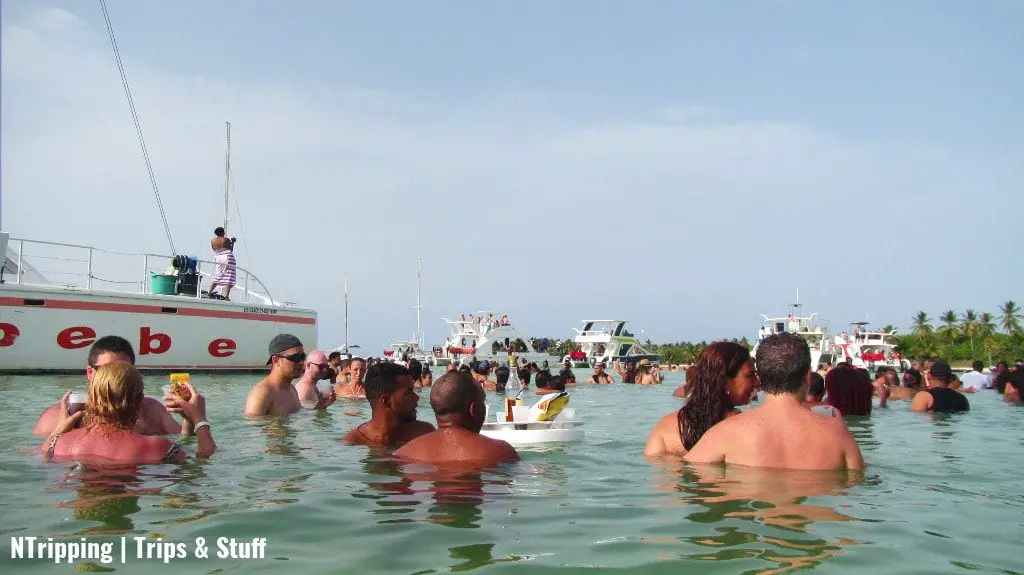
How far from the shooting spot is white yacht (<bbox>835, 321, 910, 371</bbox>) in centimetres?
5572

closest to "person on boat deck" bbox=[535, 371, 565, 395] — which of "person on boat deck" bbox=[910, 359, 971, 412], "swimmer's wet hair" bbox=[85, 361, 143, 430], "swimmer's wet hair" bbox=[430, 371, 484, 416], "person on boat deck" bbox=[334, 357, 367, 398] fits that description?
"person on boat deck" bbox=[334, 357, 367, 398]

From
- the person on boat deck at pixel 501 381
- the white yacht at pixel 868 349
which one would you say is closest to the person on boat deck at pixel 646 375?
the person on boat deck at pixel 501 381

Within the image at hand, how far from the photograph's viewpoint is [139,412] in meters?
6.22

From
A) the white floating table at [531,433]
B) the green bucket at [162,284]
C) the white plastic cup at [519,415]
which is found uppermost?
the green bucket at [162,284]

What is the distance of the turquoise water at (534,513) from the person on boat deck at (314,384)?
3.91 m

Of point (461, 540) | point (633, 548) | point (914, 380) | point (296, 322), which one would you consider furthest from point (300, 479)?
point (296, 322)

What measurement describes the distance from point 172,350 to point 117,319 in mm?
1692

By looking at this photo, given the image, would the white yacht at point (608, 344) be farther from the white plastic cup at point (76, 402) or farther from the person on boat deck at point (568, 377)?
the white plastic cup at point (76, 402)

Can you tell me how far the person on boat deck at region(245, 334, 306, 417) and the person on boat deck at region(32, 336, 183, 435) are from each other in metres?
2.22

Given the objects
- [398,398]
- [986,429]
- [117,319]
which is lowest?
[986,429]

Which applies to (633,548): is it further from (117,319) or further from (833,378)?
(117,319)

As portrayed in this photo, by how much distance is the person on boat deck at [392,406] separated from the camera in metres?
6.80

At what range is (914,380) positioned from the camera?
54.5ft

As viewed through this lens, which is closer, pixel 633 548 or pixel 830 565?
pixel 830 565
